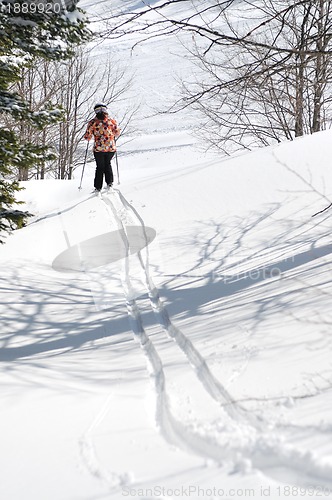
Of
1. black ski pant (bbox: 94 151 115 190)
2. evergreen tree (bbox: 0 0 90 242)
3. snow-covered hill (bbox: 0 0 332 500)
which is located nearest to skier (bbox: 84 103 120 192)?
black ski pant (bbox: 94 151 115 190)

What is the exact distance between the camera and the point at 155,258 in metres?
7.12

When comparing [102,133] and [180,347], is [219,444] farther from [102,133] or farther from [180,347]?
[102,133]

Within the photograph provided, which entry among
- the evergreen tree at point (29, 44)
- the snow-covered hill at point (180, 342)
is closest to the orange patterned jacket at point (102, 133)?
the snow-covered hill at point (180, 342)

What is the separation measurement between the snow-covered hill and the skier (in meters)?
1.90

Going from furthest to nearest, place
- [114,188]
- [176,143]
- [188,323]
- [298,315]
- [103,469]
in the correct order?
1. [176,143]
2. [114,188]
3. [188,323]
4. [298,315]
5. [103,469]

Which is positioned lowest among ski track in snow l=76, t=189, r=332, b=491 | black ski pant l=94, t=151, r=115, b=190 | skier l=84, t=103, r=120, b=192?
ski track in snow l=76, t=189, r=332, b=491

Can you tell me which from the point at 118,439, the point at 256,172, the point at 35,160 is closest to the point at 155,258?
the point at 35,160

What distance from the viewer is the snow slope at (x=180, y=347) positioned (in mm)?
2363

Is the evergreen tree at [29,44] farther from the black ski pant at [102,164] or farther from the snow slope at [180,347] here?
the black ski pant at [102,164]

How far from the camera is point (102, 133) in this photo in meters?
11.2

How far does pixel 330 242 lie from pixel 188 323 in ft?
8.06

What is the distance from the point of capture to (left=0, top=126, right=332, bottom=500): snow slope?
A: 2363mm

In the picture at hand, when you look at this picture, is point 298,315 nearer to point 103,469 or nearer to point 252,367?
point 252,367

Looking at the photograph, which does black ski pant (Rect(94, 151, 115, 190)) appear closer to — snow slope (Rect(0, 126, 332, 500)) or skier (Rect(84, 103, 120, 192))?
skier (Rect(84, 103, 120, 192))
